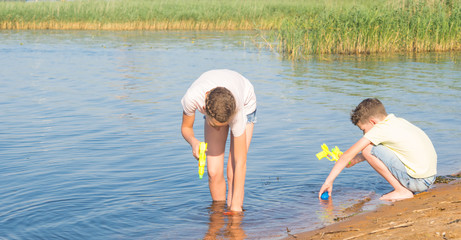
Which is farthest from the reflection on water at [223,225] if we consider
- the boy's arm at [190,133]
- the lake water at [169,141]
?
the boy's arm at [190,133]

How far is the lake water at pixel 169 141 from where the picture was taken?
602 centimetres

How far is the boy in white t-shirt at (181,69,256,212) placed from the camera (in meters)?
4.65

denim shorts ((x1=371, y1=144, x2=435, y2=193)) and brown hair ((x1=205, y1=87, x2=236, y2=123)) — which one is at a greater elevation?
brown hair ((x1=205, y1=87, x2=236, y2=123))

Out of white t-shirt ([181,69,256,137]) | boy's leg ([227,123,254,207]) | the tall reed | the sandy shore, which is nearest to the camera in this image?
the sandy shore

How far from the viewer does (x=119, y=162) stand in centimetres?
841

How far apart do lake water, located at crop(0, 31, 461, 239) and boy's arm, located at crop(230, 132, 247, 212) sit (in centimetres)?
32

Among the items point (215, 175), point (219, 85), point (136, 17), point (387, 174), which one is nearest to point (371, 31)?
point (387, 174)

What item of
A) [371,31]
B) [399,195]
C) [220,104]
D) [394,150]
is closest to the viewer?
[220,104]

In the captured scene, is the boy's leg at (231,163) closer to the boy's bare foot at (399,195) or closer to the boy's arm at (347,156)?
the boy's arm at (347,156)

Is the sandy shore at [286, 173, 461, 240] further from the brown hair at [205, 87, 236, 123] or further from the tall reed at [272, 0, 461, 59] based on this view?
the tall reed at [272, 0, 461, 59]

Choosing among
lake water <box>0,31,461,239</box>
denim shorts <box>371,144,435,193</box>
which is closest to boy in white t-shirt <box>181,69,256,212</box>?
lake water <box>0,31,461,239</box>

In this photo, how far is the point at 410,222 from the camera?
478 centimetres

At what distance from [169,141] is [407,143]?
484 centimetres

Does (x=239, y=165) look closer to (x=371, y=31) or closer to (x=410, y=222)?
(x=410, y=222)
